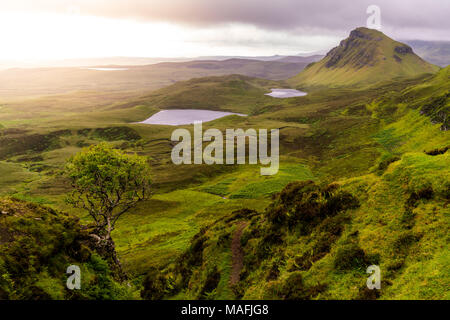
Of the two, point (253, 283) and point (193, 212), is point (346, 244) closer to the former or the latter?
point (253, 283)

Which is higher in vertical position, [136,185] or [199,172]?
[136,185]

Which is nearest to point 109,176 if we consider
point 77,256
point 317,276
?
point 77,256

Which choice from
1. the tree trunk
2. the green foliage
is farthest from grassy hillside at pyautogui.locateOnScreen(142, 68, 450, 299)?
the green foliage

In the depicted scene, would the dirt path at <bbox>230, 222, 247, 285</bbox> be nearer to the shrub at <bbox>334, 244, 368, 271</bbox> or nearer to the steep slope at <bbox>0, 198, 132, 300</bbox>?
the shrub at <bbox>334, 244, 368, 271</bbox>

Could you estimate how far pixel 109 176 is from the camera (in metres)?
38.1

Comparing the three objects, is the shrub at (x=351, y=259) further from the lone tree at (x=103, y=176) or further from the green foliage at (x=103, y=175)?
the green foliage at (x=103, y=175)

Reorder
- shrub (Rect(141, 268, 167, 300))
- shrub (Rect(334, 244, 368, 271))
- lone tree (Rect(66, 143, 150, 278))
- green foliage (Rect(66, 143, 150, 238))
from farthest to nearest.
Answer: green foliage (Rect(66, 143, 150, 238)) < lone tree (Rect(66, 143, 150, 278)) < shrub (Rect(141, 268, 167, 300)) < shrub (Rect(334, 244, 368, 271))

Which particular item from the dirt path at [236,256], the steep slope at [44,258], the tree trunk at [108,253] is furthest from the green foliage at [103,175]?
the dirt path at [236,256]

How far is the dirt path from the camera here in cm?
2606

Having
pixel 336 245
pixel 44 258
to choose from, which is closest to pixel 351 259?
pixel 336 245

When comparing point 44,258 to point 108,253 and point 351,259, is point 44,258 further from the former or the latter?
point 351,259

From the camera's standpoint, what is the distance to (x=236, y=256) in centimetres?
2894
